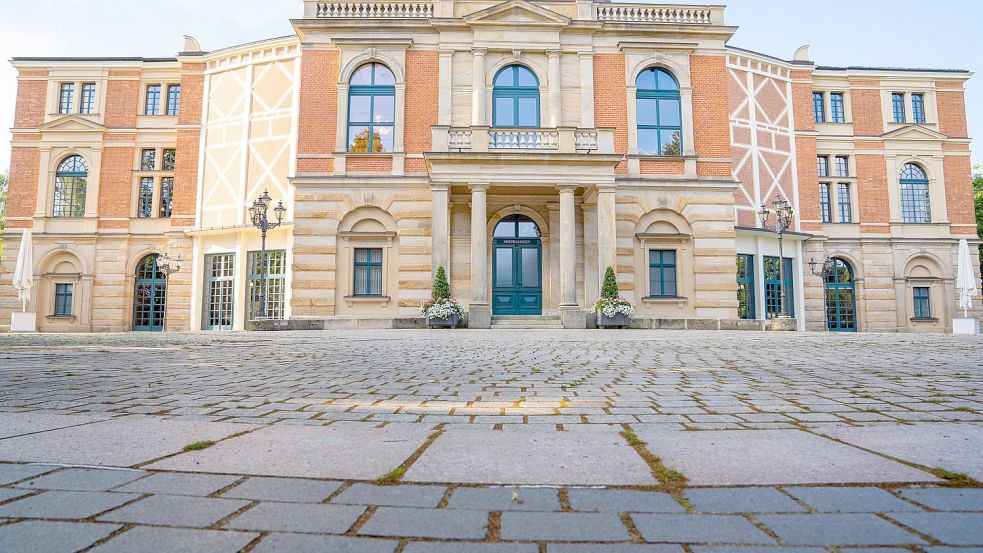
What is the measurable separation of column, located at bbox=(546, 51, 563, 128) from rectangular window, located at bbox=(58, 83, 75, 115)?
24309 millimetres

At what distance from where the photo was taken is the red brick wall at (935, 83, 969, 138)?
2850 cm

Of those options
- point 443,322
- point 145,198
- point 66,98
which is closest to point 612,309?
point 443,322

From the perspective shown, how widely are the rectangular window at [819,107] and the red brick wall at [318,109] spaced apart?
23342 mm

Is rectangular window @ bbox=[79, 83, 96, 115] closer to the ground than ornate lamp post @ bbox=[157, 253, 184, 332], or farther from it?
farther from it

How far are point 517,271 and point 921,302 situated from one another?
21.3 meters

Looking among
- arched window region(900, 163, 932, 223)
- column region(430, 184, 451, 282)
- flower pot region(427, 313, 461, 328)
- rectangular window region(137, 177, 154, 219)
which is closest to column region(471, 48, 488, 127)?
column region(430, 184, 451, 282)

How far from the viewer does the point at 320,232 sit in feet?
63.3

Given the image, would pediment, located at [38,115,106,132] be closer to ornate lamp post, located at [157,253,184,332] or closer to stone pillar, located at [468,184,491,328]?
ornate lamp post, located at [157,253,184,332]

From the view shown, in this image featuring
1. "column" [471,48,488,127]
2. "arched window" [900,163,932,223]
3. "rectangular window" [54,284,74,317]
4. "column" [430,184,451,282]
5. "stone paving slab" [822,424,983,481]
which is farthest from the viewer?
"arched window" [900,163,932,223]

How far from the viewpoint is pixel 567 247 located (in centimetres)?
1758

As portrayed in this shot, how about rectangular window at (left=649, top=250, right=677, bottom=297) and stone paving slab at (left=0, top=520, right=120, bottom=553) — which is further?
rectangular window at (left=649, top=250, right=677, bottom=297)

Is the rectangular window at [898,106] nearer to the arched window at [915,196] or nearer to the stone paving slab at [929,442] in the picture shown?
the arched window at [915,196]

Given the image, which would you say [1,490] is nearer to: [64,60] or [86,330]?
[86,330]

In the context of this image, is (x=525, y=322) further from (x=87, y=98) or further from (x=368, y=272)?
(x=87, y=98)
